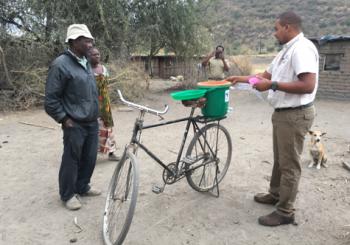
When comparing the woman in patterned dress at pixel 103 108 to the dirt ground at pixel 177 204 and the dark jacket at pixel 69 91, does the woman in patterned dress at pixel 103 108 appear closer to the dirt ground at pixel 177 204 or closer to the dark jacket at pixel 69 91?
the dirt ground at pixel 177 204

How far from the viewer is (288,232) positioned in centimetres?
344

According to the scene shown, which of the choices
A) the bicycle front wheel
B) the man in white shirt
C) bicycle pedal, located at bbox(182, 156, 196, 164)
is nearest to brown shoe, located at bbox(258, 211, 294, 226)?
the man in white shirt

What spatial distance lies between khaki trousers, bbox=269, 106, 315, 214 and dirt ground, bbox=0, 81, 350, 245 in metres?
0.36

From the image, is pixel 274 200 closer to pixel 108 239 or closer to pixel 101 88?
pixel 108 239

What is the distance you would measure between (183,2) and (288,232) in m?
10.6

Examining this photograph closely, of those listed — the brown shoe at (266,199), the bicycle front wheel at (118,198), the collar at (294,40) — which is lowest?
the brown shoe at (266,199)

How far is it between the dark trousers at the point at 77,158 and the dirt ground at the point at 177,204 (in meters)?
0.21

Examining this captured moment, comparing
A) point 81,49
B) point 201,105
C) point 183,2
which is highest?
point 183,2

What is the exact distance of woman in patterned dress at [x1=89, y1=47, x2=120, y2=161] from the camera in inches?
194

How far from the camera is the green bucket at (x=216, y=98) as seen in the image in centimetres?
369

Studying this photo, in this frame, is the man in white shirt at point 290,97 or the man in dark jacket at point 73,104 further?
the man in dark jacket at point 73,104

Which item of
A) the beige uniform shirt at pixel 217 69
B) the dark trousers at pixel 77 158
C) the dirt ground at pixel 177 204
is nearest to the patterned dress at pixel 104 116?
the dirt ground at pixel 177 204

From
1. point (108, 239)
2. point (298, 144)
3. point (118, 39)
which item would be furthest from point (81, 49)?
point (118, 39)

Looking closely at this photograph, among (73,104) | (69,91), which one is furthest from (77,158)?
(69,91)
